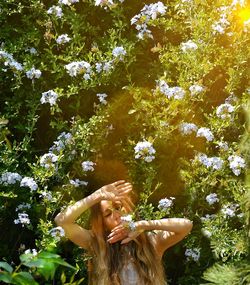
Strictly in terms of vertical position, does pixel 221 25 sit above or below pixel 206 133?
above

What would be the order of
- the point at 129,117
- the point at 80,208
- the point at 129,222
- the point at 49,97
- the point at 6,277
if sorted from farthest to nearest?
the point at 129,117
the point at 49,97
the point at 80,208
the point at 129,222
the point at 6,277

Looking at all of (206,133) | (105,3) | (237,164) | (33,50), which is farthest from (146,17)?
(237,164)

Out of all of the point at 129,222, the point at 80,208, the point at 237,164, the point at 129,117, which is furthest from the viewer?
the point at 129,117

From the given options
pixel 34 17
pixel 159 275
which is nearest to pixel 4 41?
pixel 34 17

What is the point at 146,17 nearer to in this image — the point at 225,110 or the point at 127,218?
the point at 225,110

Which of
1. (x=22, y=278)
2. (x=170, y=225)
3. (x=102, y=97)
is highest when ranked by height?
(x=102, y=97)

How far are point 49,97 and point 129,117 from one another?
493 mm

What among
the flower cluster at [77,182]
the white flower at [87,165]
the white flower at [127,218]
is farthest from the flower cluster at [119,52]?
the white flower at [127,218]

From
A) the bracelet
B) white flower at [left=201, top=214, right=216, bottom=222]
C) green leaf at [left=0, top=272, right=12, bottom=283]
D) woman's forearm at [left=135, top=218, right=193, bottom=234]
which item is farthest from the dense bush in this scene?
green leaf at [left=0, top=272, right=12, bottom=283]

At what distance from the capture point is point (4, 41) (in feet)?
12.8

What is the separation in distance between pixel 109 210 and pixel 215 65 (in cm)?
128

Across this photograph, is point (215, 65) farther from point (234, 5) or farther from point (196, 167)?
point (196, 167)

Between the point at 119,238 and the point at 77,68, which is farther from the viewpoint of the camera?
the point at 77,68

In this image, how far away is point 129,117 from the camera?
12.3 ft
